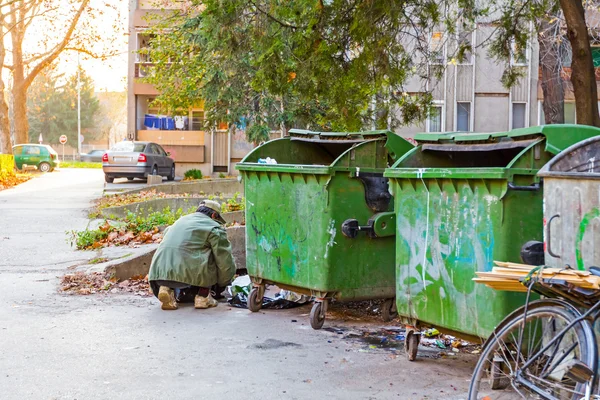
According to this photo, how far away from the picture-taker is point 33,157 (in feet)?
132

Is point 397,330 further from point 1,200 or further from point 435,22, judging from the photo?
point 1,200

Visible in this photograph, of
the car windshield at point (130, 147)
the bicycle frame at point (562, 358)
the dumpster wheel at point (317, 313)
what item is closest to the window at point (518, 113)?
the car windshield at point (130, 147)

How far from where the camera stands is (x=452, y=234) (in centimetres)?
554

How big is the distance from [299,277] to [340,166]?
3.39ft

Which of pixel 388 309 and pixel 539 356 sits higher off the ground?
pixel 539 356

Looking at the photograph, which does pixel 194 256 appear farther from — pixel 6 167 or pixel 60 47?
pixel 60 47

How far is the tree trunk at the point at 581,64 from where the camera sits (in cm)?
973

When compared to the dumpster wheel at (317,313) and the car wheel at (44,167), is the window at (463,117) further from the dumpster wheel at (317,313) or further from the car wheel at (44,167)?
the dumpster wheel at (317,313)

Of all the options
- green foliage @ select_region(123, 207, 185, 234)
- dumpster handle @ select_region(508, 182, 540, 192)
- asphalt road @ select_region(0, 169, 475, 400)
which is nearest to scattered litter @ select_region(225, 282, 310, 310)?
asphalt road @ select_region(0, 169, 475, 400)

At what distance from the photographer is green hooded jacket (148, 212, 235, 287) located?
A: 7.75 m

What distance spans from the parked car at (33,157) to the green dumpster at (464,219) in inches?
1432

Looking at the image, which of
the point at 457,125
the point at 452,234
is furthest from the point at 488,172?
the point at 457,125

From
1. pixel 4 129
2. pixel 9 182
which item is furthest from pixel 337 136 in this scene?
pixel 4 129

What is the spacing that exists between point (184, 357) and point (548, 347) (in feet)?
9.41
